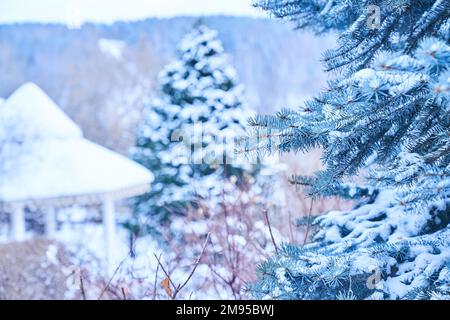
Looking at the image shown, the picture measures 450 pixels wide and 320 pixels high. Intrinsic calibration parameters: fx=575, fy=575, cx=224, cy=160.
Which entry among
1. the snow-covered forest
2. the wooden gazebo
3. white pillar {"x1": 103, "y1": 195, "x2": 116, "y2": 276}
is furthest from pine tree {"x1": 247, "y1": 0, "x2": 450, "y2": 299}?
white pillar {"x1": 103, "y1": 195, "x2": 116, "y2": 276}

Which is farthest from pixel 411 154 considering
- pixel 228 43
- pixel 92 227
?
pixel 228 43

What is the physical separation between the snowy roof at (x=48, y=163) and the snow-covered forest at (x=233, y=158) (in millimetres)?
15

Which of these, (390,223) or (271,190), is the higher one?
(390,223)

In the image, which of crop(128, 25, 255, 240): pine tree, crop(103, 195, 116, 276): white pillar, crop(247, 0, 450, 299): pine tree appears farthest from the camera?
crop(103, 195, 116, 276): white pillar

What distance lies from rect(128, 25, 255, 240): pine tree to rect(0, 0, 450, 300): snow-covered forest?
0.07 ft

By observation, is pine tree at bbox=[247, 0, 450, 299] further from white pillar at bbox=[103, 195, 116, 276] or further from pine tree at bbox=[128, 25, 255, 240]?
white pillar at bbox=[103, 195, 116, 276]

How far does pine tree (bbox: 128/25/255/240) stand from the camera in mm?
5242

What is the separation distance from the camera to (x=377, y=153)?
1508mm

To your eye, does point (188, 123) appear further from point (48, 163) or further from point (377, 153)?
point (377, 153)

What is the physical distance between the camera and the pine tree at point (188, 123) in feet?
17.2

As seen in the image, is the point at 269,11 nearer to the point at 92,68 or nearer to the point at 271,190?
the point at 271,190

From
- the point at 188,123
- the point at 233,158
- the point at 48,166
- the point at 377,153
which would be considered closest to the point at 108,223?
the point at 48,166

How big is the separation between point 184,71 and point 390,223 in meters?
4.36

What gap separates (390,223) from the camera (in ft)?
5.52
